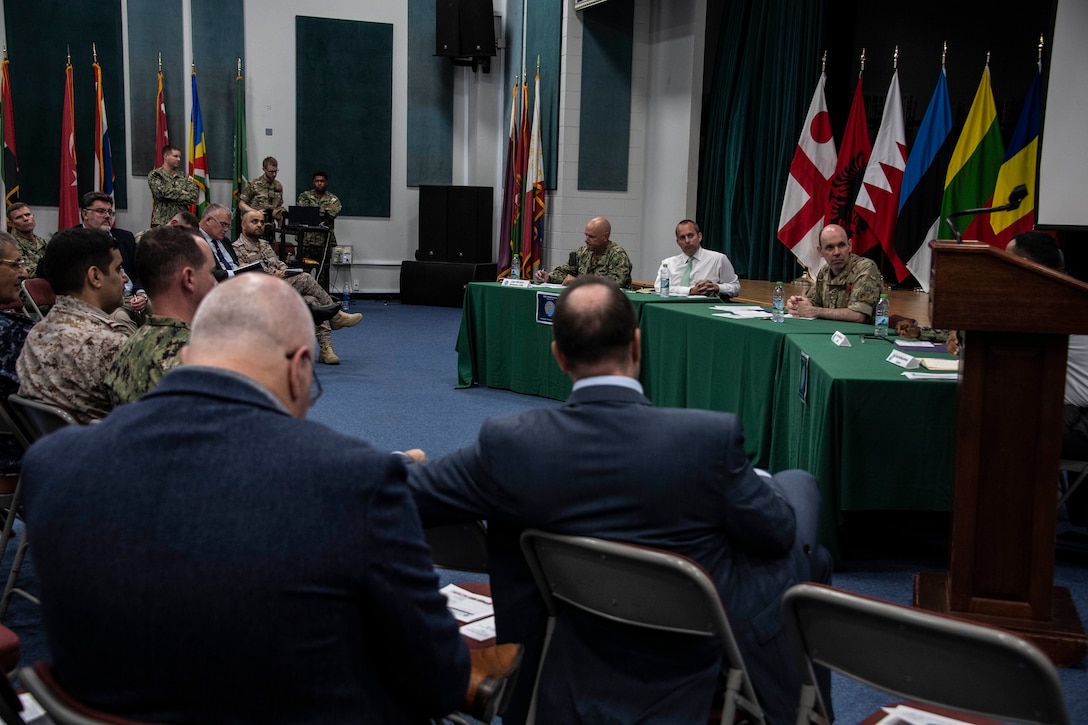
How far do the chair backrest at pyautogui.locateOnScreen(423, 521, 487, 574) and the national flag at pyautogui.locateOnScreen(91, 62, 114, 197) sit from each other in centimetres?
1029

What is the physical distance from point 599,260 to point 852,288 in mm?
2298

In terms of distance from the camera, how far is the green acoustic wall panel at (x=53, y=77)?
10875mm

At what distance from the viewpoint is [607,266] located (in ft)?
23.4

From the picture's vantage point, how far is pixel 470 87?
12633mm

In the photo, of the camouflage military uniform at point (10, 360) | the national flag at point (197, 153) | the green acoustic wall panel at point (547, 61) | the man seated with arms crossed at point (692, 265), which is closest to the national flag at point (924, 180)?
the man seated with arms crossed at point (692, 265)

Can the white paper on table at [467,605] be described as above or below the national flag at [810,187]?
below

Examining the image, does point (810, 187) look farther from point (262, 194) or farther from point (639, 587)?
point (639, 587)

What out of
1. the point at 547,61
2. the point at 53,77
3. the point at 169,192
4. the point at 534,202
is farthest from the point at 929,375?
the point at 53,77

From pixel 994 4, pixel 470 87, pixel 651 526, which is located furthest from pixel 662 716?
pixel 470 87

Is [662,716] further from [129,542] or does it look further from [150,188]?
[150,188]

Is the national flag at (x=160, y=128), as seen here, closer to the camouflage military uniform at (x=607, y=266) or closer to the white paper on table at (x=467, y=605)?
the camouflage military uniform at (x=607, y=266)

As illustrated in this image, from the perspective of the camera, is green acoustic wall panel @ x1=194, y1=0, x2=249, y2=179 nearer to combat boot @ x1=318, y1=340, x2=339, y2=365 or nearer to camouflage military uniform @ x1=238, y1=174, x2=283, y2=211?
camouflage military uniform @ x1=238, y1=174, x2=283, y2=211

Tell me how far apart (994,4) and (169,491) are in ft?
34.8

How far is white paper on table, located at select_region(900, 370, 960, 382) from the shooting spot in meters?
3.44
